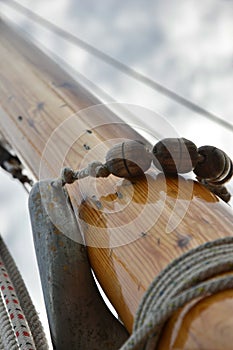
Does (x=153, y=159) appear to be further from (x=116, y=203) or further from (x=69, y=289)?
(x=69, y=289)

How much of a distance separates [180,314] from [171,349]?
40 millimetres

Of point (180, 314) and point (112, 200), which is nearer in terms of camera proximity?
point (180, 314)

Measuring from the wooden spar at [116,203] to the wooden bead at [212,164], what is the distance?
0.04 m

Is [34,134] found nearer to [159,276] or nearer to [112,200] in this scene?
[112,200]

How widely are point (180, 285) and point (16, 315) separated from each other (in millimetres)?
481

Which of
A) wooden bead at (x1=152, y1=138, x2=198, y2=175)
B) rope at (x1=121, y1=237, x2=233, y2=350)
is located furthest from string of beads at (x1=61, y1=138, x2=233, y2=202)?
rope at (x1=121, y1=237, x2=233, y2=350)

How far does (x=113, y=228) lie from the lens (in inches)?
32.6

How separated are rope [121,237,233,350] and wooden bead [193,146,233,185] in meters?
0.24

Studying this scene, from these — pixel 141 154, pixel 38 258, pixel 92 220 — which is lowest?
pixel 38 258

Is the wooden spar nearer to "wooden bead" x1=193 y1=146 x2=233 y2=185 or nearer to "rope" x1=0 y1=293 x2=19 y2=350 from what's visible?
"wooden bead" x1=193 y1=146 x2=233 y2=185

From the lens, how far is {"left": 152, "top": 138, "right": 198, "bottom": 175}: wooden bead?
844 mm

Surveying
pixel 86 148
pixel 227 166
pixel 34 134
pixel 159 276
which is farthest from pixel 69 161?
pixel 159 276

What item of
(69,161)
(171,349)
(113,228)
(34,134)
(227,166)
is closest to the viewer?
(171,349)

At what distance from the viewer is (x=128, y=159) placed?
2.78ft
